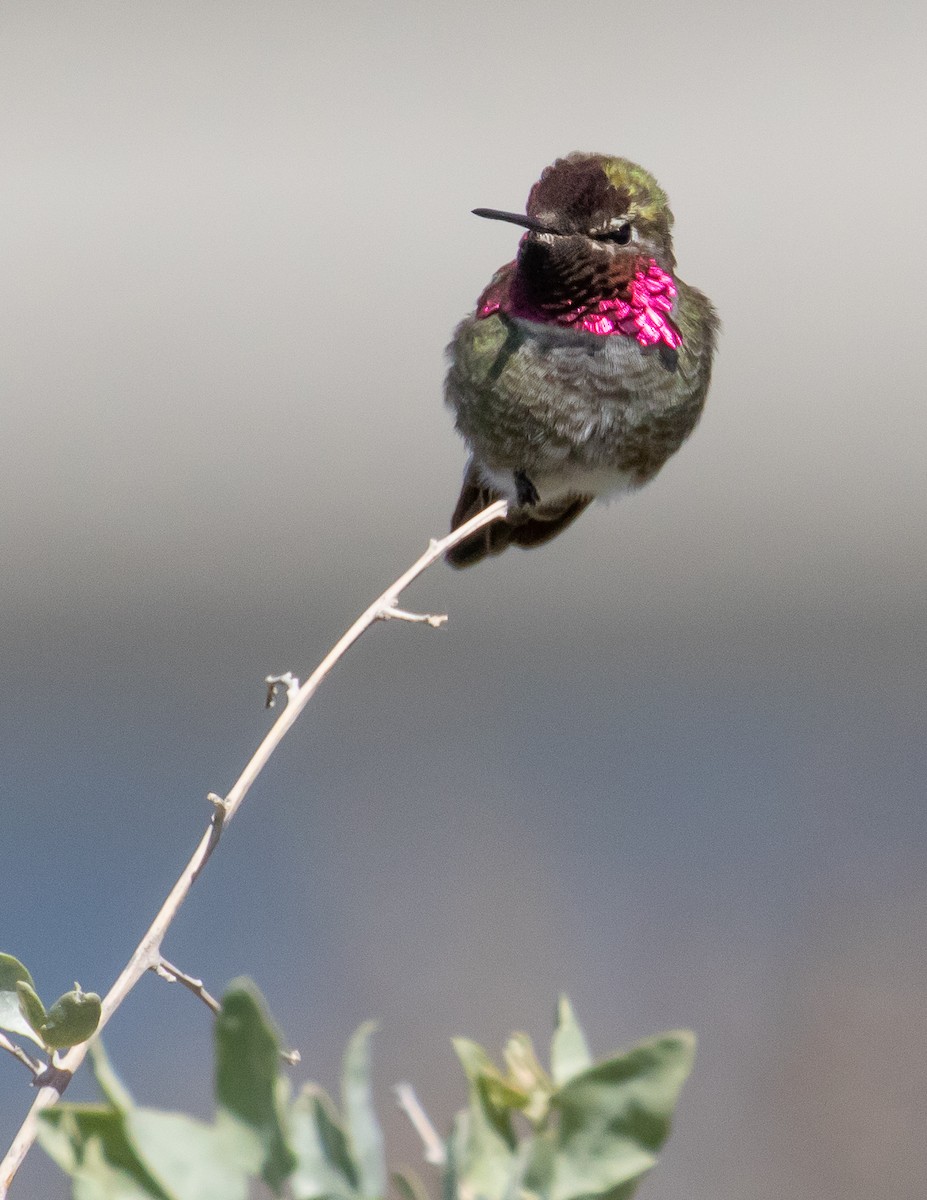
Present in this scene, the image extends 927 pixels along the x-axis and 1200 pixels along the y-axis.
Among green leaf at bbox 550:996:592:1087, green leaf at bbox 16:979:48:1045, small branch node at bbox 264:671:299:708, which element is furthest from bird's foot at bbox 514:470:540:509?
green leaf at bbox 550:996:592:1087

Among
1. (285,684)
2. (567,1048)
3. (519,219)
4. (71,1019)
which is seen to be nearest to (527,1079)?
(567,1048)

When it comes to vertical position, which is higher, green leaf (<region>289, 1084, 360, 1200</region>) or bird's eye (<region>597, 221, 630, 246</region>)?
bird's eye (<region>597, 221, 630, 246</region>)

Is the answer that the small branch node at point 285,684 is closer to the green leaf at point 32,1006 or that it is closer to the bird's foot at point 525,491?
the green leaf at point 32,1006

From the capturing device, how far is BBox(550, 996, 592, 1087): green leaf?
1.06ft

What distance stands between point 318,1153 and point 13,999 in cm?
22

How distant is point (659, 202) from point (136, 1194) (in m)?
1.82

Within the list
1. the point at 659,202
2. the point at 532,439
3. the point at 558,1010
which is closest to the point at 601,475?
the point at 532,439

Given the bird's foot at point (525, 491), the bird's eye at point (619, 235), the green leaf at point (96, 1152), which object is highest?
the bird's eye at point (619, 235)

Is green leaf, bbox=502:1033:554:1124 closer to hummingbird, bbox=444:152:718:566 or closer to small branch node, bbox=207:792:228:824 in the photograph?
small branch node, bbox=207:792:228:824

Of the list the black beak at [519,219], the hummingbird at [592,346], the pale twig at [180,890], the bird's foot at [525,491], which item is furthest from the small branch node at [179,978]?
the bird's foot at [525,491]

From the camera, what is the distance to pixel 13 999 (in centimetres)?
48

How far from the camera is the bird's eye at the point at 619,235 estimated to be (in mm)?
1901

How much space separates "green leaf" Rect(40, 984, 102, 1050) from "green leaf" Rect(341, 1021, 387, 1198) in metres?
0.15

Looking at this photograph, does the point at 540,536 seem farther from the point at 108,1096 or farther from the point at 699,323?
the point at 108,1096
